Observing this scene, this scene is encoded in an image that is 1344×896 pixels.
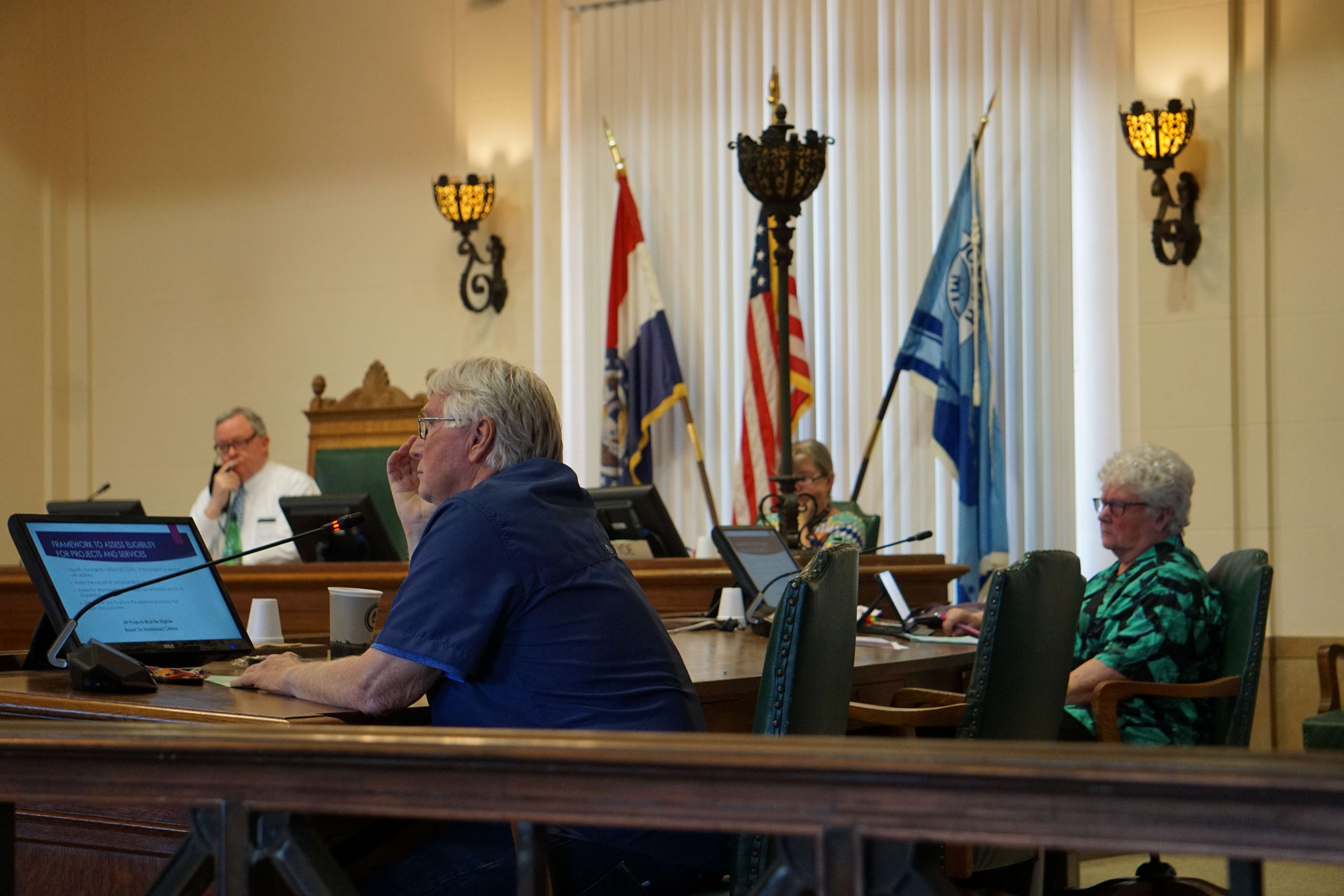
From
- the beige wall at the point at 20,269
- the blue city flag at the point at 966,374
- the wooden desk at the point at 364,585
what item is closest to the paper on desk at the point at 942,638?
the wooden desk at the point at 364,585

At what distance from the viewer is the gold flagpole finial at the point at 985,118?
5.54m

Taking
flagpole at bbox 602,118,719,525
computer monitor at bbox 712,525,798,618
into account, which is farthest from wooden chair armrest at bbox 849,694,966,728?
flagpole at bbox 602,118,719,525

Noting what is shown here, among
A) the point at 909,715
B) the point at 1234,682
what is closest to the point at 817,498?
the point at 1234,682

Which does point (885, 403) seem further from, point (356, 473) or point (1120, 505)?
point (1120, 505)

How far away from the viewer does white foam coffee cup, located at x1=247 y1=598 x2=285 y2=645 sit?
2557mm

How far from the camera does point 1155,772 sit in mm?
652

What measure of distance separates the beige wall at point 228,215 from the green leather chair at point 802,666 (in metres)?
4.77

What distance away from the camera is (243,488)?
531cm

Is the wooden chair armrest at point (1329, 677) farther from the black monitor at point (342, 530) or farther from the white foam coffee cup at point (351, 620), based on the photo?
the white foam coffee cup at point (351, 620)

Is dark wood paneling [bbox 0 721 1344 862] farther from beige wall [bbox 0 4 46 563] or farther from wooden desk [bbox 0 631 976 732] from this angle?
beige wall [bbox 0 4 46 563]

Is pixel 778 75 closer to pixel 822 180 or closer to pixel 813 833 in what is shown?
pixel 822 180

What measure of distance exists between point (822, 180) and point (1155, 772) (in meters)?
5.52

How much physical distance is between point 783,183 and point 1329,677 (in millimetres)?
2281

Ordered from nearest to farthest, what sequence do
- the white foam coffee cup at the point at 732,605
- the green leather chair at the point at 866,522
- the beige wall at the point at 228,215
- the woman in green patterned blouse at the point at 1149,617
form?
1. the woman in green patterned blouse at the point at 1149,617
2. the white foam coffee cup at the point at 732,605
3. the green leather chair at the point at 866,522
4. the beige wall at the point at 228,215
